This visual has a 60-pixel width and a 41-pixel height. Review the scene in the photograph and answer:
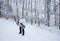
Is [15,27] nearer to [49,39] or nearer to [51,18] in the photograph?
[49,39]

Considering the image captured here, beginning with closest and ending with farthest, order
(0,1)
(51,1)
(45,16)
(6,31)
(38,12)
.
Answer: (6,31)
(0,1)
(51,1)
(45,16)
(38,12)

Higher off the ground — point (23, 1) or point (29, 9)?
point (23, 1)

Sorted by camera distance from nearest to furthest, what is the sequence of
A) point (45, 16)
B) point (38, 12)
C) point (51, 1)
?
point (51, 1) < point (45, 16) < point (38, 12)

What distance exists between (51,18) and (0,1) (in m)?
7.22

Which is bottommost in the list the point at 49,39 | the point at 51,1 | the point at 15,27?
the point at 49,39

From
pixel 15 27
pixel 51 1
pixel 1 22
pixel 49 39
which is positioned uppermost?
pixel 51 1

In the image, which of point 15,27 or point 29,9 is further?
point 29,9

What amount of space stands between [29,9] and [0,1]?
27.3ft

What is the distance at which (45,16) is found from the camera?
1340cm

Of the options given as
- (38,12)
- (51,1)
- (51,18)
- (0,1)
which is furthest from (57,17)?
(0,1)

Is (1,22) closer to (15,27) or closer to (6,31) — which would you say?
(6,31)

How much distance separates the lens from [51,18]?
12.8m

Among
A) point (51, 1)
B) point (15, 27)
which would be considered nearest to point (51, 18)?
point (51, 1)

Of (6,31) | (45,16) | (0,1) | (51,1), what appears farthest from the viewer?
(45,16)
